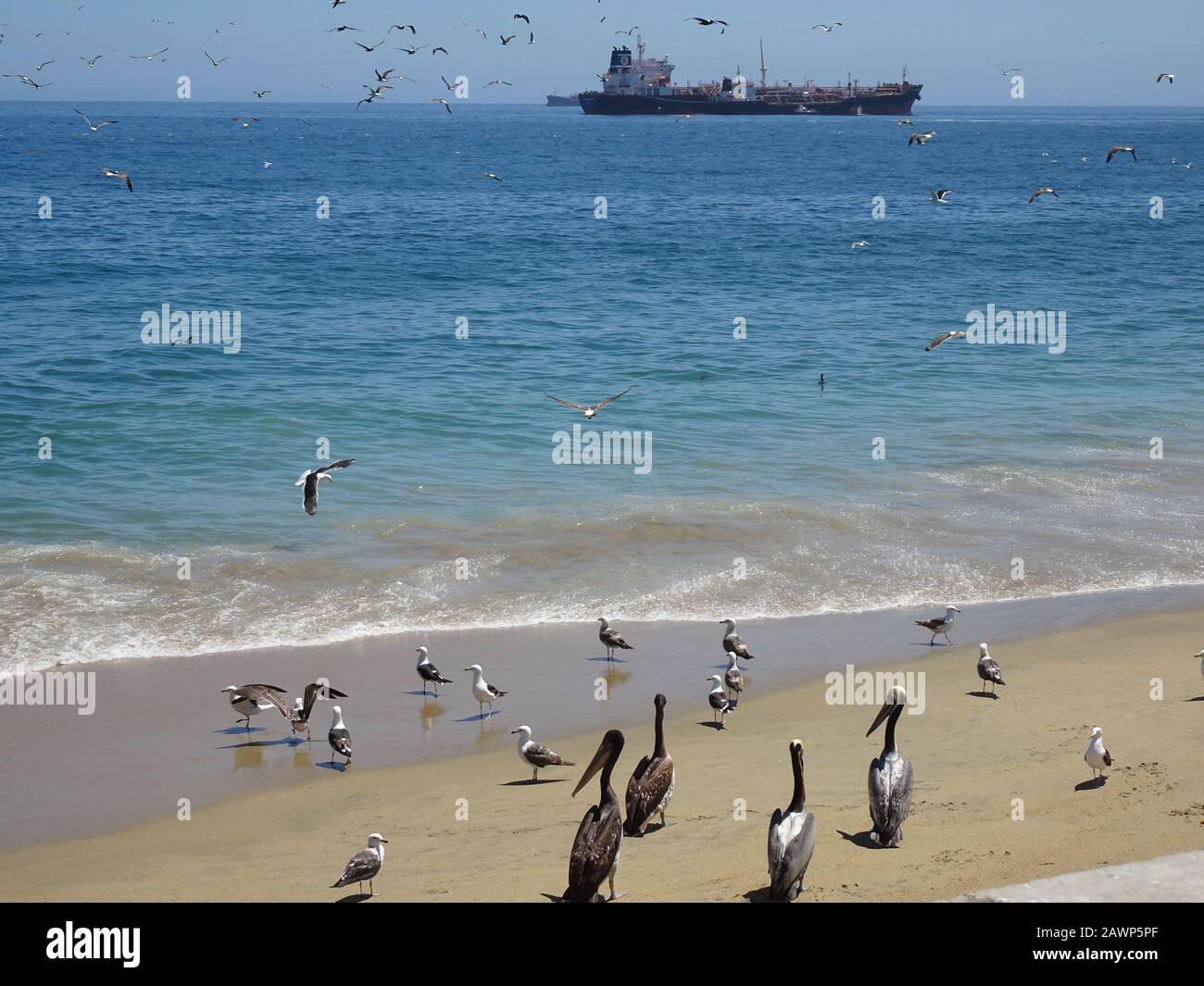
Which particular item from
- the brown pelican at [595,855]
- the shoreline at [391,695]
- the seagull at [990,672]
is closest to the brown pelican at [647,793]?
the brown pelican at [595,855]

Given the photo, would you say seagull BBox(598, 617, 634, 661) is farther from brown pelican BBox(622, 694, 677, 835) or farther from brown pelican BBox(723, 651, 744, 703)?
brown pelican BBox(622, 694, 677, 835)

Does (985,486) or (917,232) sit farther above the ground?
(917,232)

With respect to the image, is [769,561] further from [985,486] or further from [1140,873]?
[1140,873]

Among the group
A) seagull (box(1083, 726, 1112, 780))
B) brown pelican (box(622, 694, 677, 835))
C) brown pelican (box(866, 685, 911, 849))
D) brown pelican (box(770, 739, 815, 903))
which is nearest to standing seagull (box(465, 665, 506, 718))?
brown pelican (box(622, 694, 677, 835))

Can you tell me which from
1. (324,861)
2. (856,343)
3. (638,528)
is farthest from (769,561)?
(856,343)

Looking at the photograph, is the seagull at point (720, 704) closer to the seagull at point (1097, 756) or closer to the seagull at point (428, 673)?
the seagull at point (428, 673)

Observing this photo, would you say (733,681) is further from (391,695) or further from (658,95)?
(658,95)

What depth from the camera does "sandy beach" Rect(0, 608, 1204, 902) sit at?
781 cm

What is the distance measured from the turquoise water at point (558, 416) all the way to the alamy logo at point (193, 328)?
623 millimetres

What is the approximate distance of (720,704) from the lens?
1151 centimetres

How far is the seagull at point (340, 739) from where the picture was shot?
10680 mm

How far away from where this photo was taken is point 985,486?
1994 cm

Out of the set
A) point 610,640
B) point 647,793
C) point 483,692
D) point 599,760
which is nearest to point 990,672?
point 610,640

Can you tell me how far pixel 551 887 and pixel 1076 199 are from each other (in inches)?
2647
